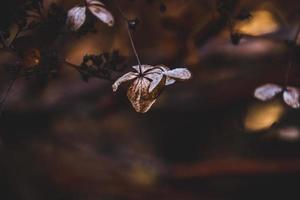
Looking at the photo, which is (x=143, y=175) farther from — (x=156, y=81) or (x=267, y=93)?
(x=156, y=81)

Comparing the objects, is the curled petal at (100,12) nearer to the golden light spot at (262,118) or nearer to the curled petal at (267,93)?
the curled petal at (267,93)

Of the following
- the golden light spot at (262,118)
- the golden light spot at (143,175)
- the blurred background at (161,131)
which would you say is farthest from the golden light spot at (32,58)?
the golden light spot at (143,175)

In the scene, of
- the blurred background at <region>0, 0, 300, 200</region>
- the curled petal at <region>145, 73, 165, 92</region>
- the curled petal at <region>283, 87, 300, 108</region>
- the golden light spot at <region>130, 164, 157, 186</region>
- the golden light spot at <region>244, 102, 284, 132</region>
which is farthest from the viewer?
the golden light spot at <region>130, 164, 157, 186</region>

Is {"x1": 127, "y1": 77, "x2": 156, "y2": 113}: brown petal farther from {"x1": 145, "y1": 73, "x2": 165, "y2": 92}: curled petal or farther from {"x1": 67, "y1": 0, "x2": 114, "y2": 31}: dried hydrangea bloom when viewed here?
{"x1": 67, "y1": 0, "x2": 114, "y2": 31}: dried hydrangea bloom

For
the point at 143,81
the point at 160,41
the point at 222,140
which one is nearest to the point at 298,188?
the point at 222,140

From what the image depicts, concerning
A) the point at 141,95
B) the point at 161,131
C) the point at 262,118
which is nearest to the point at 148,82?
the point at 141,95

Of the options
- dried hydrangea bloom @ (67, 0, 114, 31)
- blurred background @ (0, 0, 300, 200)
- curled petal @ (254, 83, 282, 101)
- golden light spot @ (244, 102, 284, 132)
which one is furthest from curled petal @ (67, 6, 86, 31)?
blurred background @ (0, 0, 300, 200)
